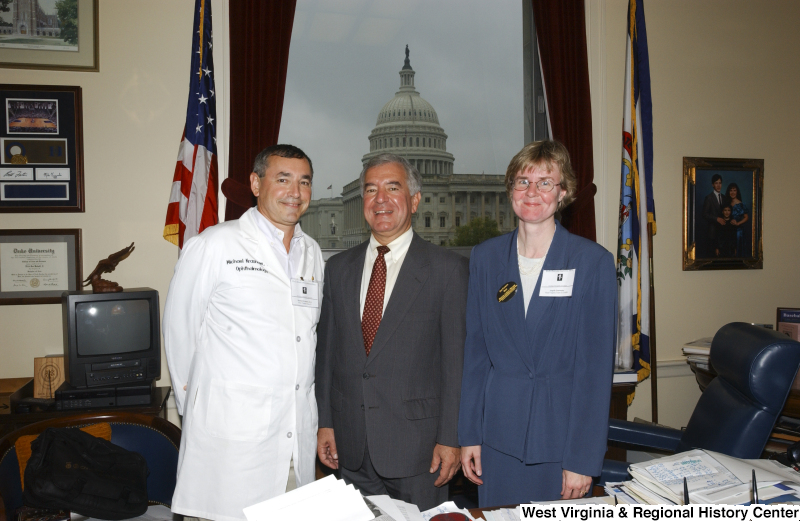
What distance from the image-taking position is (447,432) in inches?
73.2

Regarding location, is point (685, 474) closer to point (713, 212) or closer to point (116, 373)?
point (116, 373)

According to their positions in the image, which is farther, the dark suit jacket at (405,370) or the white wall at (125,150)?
the white wall at (125,150)

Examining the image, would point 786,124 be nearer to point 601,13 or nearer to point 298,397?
point 601,13

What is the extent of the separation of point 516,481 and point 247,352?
1029mm

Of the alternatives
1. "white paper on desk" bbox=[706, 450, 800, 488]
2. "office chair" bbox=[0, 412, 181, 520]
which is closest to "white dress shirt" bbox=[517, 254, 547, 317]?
"white paper on desk" bbox=[706, 450, 800, 488]

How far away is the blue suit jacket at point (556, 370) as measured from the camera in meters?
1.67

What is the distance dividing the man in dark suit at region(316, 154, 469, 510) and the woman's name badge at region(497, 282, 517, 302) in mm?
181

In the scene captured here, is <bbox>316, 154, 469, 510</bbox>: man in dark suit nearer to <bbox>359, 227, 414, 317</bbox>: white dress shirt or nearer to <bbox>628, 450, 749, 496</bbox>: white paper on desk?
<bbox>359, 227, 414, 317</bbox>: white dress shirt

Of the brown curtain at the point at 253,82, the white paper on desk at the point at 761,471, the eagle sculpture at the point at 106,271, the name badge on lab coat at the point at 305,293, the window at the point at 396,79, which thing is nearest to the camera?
the white paper on desk at the point at 761,471

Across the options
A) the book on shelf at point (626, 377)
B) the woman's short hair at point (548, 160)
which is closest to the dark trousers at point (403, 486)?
the woman's short hair at point (548, 160)

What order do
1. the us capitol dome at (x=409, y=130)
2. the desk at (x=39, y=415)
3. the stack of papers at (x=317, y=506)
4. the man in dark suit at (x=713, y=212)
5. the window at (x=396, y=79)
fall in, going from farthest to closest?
1. the man in dark suit at (x=713, y=212)
2. the us capitol dome at (x=409, y=130)
3. the window at (x=396, y=79)
4. the desk at (x=39, y=415)
5. the stack of papers at (x=317, y=506)

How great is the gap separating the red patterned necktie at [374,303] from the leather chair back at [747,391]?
1.40 m

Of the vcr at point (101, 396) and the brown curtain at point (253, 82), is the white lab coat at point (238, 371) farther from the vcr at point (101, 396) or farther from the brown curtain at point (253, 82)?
the brown curtain at point (253, 82)

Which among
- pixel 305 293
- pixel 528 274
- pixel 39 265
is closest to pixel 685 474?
pixel 528 274
